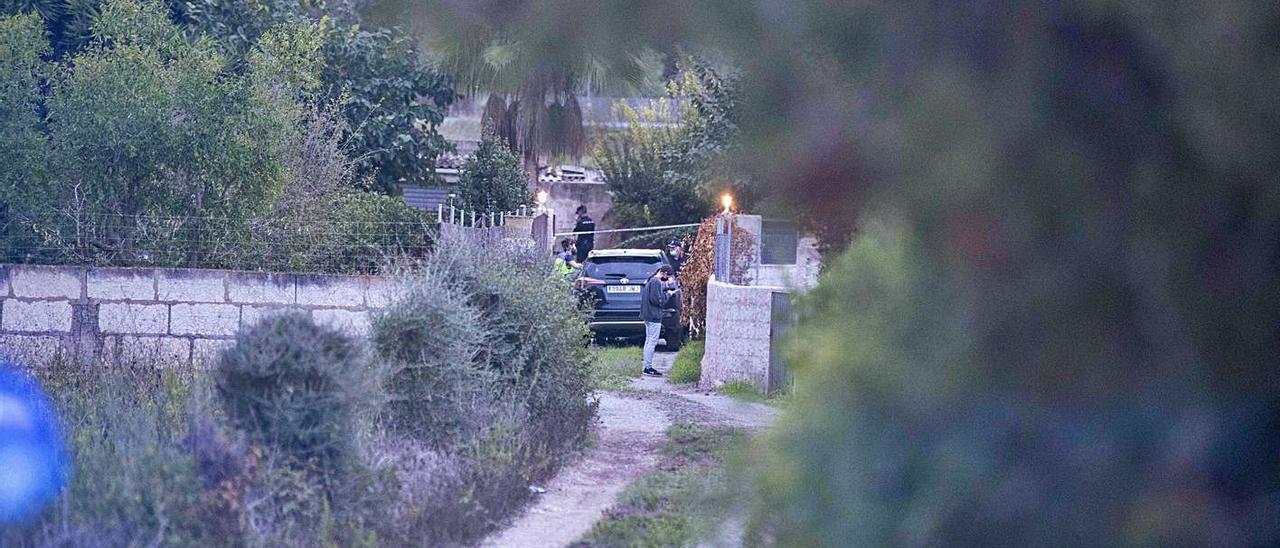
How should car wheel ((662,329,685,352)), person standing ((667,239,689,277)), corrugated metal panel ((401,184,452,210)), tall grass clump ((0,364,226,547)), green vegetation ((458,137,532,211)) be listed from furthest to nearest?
person standing ((667,239,689,277)), corrugated metal panel ((401,184,452,210)), green vegetation ((458,137,532,211)), car wheel ((662,329,685,352)), tall grass clump ((0,364,226,547))

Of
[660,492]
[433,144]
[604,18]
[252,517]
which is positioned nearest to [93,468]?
[252,517]

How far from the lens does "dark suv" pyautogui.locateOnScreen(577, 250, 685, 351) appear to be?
18.1 meters

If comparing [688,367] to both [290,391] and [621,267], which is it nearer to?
[621,267]

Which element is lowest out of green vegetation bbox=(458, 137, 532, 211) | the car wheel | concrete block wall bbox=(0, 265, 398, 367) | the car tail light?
the car wheel

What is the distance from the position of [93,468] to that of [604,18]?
4420 mm

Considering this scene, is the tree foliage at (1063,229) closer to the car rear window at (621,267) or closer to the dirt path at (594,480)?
the dirt path at (594,480)

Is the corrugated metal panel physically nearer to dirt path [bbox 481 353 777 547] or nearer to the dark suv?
the dark suv

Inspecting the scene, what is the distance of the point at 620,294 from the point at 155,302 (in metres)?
8.78

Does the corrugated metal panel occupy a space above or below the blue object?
above

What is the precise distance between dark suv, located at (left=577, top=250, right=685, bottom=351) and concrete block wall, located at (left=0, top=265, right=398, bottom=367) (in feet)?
24.7

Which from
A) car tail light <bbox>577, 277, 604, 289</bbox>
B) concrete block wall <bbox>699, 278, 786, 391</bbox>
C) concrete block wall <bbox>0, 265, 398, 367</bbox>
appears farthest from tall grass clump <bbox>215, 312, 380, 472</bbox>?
car tail light <bbox>577, 277, 604, 289</bbox>

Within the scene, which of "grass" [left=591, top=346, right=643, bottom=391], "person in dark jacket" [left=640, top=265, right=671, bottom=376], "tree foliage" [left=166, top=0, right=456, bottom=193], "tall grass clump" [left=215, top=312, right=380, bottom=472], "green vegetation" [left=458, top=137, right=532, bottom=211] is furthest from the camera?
"green vegetation" [left=458, top=137, right=532, bottom=211]

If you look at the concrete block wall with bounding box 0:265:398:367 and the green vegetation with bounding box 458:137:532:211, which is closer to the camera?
the concrete block wall with bounding box 0:265:398:367

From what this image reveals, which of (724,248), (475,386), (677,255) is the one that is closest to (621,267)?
(677,255)
